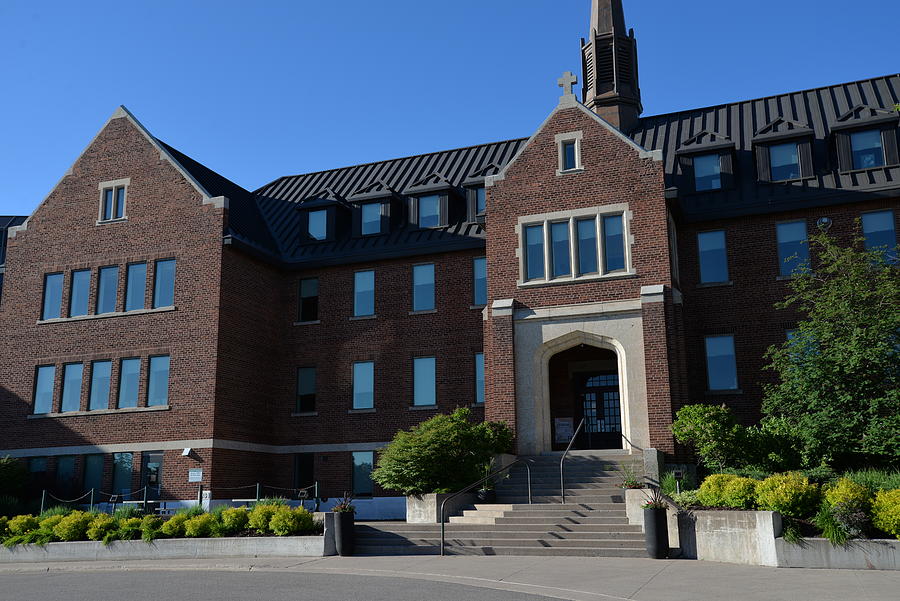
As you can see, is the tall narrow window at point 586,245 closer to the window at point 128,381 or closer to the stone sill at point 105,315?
the stone sill at point 105,315

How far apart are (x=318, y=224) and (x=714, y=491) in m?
19.7

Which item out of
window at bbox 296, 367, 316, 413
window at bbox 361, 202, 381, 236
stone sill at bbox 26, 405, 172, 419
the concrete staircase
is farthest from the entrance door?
stone sill at bbox 26, 405, 172, 419

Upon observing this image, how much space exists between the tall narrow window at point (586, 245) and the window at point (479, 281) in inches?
185

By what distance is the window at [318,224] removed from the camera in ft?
106

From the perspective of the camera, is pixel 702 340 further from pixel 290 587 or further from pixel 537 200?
pixel 290 587

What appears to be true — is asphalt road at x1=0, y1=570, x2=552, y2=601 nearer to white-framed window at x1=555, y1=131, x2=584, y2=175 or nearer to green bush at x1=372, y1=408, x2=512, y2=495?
green bush at x1=372, y1=408, x2=512, y2=495

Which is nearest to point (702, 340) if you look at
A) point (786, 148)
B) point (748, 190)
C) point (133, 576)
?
point (748, 190)

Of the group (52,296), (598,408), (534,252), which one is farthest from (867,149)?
(52,296)

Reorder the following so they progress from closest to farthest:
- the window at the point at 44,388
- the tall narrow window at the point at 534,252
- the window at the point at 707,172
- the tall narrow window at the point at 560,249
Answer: the tall narrow window at the point at 560,249 → the tall narrow window at the point at 534,252 → the window at the point at 707,172 → the window at the point at 44,388

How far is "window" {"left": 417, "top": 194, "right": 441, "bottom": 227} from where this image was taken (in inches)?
1209

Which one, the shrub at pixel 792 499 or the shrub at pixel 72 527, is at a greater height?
the shrub at pixel 792 499

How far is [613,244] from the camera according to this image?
24.7 meters

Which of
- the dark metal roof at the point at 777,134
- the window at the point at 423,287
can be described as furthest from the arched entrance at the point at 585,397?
the dark metal roof at the point at 777,134

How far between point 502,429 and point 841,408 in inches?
322
